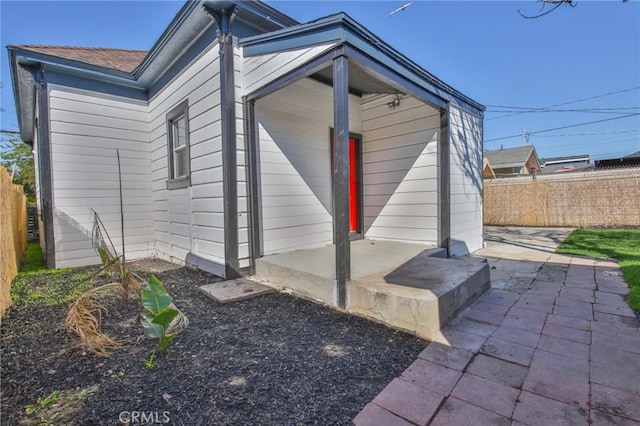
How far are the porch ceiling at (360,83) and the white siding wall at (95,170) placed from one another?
146 inches

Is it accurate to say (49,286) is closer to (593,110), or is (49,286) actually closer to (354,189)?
(354,189)

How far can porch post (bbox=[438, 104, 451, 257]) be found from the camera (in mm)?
4637

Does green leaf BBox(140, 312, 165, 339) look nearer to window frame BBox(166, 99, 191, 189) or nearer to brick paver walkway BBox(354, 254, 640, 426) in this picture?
brick paver walkway BBox(354, 254, 640, 426)

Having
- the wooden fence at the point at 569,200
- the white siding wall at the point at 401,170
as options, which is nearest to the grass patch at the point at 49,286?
the white siding wall at the point at 401,170

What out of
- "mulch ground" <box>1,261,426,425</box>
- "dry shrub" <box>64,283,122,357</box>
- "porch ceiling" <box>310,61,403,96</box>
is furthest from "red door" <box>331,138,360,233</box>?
"dry shrub" <box>64,283,122,357</box>

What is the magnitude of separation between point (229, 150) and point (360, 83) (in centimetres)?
252

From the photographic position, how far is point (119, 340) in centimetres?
227

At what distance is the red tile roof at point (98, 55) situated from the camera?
17.1 feet

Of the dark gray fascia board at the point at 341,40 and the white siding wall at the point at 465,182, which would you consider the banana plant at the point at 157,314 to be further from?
the white siding wall at the point at 465,182

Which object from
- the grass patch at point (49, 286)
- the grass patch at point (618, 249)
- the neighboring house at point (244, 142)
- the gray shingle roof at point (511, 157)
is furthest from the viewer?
the gray shingle roof at point (511, 157)

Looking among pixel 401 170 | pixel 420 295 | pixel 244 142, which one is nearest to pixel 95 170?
pixel 244 142

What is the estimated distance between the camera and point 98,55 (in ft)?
20.5

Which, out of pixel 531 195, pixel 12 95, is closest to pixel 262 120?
pixel 12 95

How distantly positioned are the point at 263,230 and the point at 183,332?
76.4 inches
